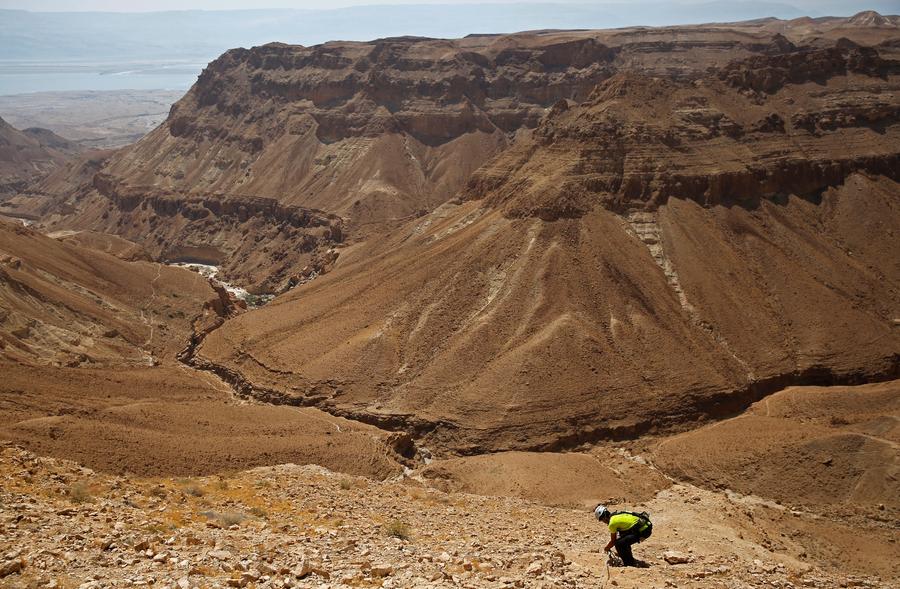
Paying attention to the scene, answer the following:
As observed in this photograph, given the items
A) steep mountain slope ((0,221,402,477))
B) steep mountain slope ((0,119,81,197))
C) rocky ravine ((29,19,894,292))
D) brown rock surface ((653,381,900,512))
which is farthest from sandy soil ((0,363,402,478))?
steep mountain slope ((0,119,81,197))

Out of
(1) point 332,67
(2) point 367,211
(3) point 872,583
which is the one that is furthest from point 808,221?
(1) point 332,67

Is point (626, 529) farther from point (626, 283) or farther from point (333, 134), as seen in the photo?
point (333, 134)

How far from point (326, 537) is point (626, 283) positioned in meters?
29.1

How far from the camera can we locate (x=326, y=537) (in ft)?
64.6

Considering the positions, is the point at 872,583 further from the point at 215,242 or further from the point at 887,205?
the point at 215,242

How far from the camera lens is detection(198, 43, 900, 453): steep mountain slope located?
4034 centimetres

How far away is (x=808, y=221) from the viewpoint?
2076 inches

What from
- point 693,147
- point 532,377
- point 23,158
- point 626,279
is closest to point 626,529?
point 532,377

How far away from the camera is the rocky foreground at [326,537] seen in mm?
15531

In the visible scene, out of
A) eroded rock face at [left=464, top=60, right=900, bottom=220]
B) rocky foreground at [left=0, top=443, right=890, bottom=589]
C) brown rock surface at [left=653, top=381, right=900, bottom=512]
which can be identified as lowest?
brown rock surface at [left=653, top=381, right=900, bottom=512]

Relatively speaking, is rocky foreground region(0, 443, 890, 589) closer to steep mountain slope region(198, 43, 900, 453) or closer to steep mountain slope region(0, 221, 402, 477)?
steep mountain slope region(0, 221, 402, 477)

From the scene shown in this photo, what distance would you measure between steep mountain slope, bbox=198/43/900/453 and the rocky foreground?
8890 mm

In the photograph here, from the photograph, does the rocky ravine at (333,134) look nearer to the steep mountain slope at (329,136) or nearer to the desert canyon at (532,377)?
the steep mountain slope at (329,136)

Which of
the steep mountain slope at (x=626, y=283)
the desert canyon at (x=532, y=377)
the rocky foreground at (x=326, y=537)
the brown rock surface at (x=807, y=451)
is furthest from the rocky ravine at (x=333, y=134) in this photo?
the rocky foreground at (x=326, y=537)
